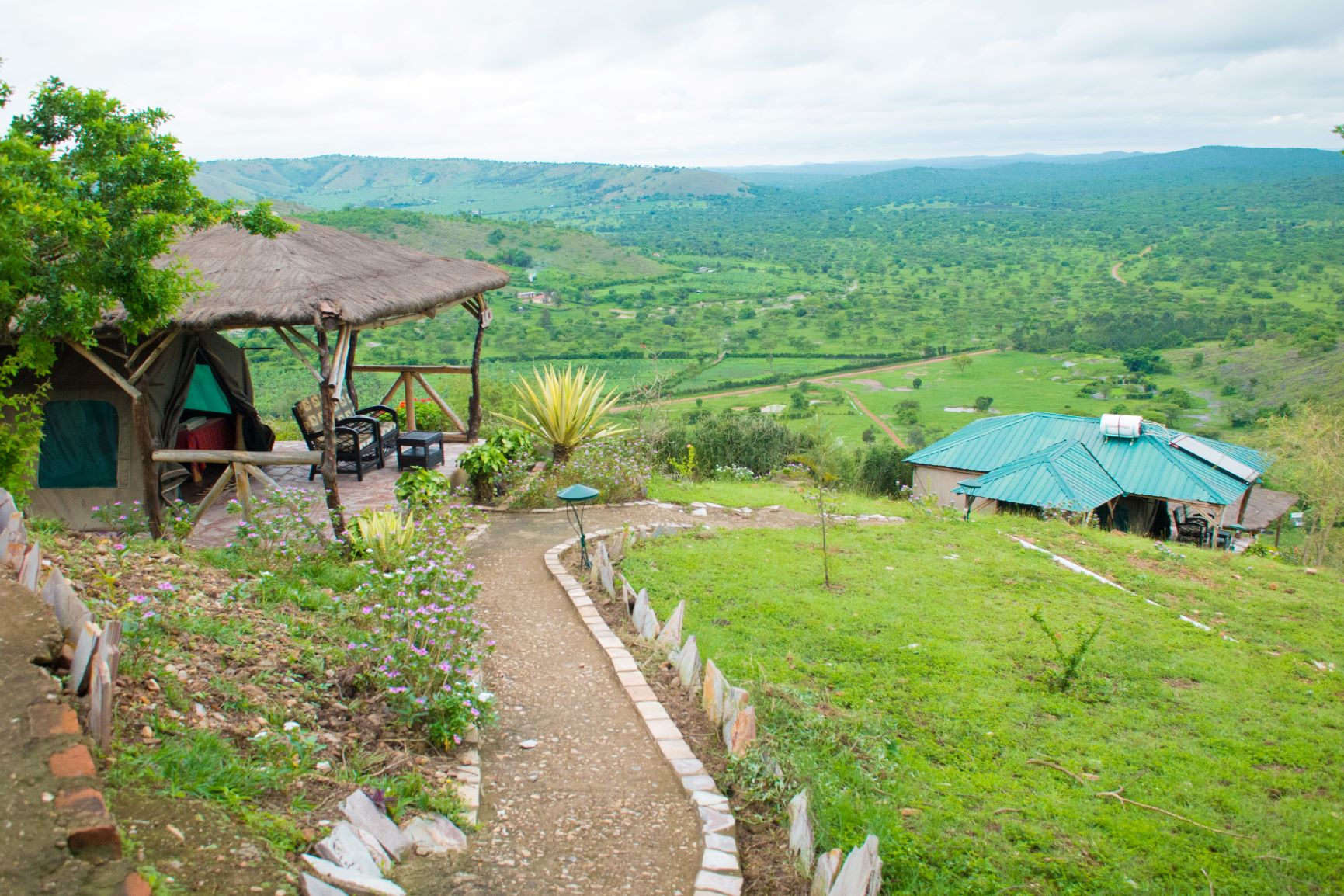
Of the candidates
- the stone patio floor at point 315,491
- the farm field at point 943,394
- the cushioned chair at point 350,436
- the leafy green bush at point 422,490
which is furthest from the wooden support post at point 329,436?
the farm field at point 943,394

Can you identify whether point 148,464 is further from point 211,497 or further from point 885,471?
point 885,471

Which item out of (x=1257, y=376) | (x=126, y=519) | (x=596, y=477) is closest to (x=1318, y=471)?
(x=596, y=477)

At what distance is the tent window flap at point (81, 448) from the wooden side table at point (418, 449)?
2906mm

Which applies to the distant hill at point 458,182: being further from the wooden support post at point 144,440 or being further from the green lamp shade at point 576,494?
the green lamp shade at point 576,494

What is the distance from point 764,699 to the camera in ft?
15.3

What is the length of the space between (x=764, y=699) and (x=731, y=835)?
115 centimetres

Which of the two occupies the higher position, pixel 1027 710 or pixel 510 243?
pixel 510 243

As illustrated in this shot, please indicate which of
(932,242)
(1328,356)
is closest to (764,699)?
(1328,356)

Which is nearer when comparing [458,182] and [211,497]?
[211,497]

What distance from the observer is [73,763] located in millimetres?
2541

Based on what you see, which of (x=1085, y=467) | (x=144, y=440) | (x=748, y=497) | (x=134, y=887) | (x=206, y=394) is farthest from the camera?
(x=1085, y=467)

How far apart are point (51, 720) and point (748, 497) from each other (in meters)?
8.80

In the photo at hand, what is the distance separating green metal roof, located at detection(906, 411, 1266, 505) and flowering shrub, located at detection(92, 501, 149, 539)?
534 inches

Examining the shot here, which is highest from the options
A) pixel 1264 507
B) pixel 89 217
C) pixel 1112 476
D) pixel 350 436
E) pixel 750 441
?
pixel 89 217
